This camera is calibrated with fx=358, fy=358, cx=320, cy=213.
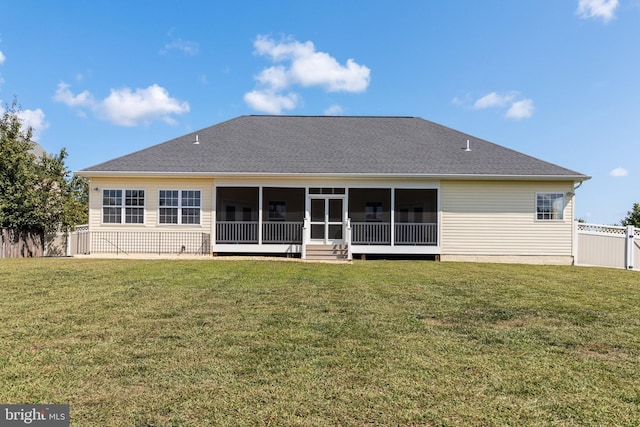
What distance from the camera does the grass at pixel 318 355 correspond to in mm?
2592

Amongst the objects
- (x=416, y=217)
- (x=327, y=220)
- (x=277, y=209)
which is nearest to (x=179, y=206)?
(x=277, y=209)

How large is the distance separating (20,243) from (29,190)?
7.39 ft

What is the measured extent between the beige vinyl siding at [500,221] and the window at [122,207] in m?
12.7

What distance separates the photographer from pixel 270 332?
4367 mm

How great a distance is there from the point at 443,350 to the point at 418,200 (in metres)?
12.9

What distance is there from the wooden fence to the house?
2314mm

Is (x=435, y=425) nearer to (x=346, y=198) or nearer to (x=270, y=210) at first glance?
(x=346, y=198)

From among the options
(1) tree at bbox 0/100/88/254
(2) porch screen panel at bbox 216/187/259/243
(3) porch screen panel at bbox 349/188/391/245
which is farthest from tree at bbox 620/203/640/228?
(1) tree at bbox 0/100/88/254

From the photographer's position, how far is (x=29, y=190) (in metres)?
15.0

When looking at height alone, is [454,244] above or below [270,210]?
below

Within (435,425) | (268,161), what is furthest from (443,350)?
(268,161)

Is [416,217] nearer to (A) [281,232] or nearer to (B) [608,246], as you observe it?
(A) [281,232]

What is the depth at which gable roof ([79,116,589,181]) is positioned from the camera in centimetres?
1452

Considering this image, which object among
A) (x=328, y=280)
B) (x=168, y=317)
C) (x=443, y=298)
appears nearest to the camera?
(x=168, y=317)
